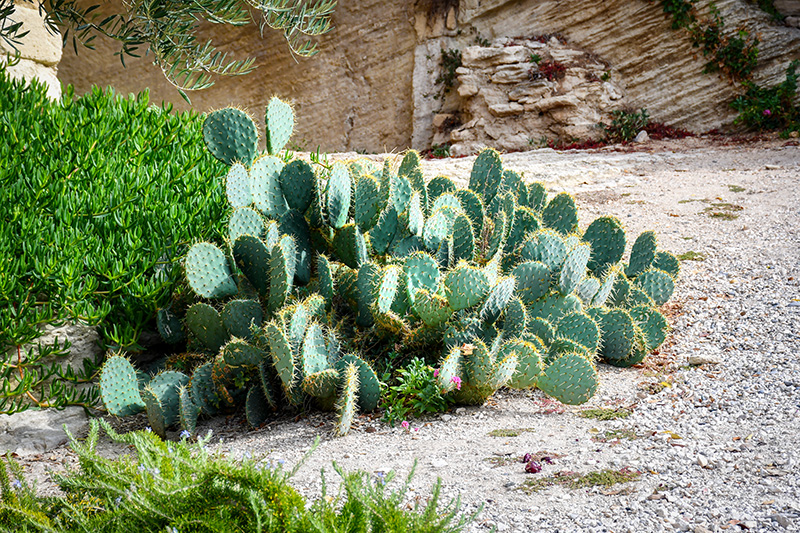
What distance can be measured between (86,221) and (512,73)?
9914mm

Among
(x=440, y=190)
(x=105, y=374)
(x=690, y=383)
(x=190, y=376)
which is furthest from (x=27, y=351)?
(x=690, y=383)

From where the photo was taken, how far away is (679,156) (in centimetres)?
958

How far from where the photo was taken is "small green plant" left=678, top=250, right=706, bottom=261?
530 centimetres

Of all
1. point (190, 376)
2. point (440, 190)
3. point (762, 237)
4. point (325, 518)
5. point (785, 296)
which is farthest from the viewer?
point (762, 237)

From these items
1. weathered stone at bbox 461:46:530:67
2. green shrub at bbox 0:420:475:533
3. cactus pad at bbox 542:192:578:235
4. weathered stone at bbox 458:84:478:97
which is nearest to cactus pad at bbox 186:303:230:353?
green shrub at bbox 0:420:475:533

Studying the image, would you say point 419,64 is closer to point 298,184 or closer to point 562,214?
point 562,214

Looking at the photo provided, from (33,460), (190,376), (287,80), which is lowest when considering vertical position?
(33,460)

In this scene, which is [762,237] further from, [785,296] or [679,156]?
[679,156]

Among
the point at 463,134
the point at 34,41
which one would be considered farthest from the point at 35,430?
the point at 463,134

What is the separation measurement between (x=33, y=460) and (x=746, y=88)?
39.1 feet

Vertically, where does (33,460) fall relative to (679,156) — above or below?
below

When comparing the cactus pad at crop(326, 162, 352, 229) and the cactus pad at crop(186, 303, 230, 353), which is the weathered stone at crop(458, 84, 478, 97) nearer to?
the cactus pad at crop(326, 162, 352, 229)

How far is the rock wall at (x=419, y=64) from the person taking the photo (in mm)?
11531

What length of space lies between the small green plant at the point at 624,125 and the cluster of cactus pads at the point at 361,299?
26.1 ft
